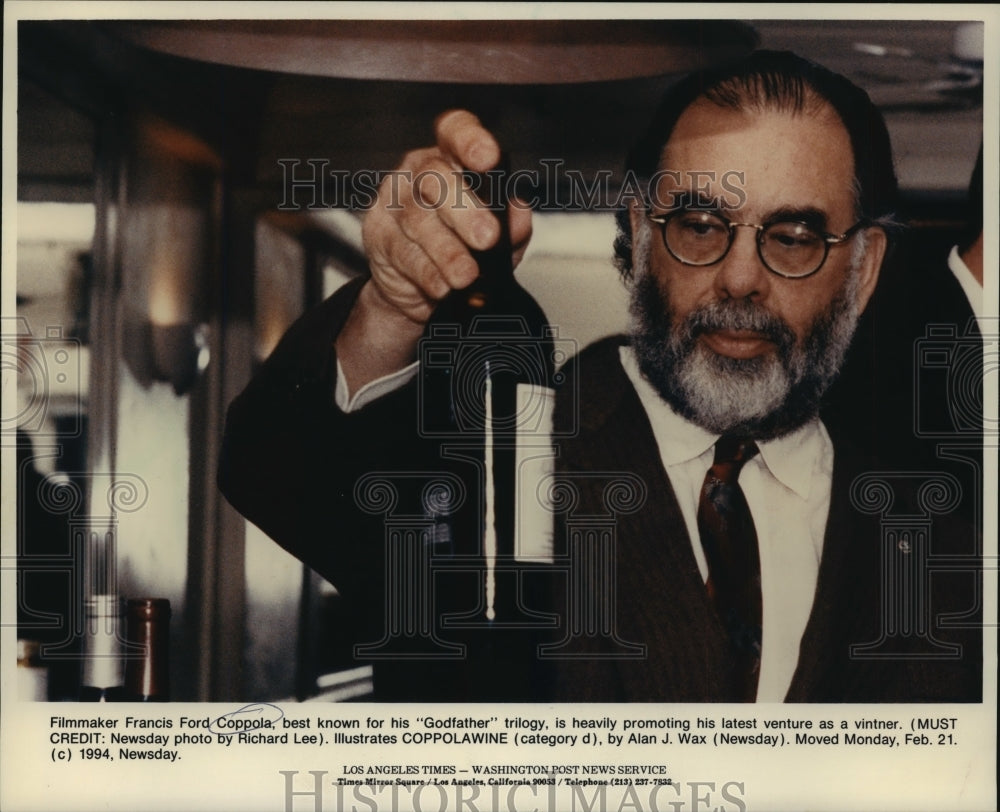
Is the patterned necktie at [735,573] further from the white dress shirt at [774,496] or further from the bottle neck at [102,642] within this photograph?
the bottle neck at [102,642]

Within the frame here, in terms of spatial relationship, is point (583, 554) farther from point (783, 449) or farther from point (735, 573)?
point (783, 449)

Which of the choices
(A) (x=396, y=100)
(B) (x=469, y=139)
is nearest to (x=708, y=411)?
(B) (x=469, y=139)

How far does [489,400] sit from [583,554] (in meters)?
0.27

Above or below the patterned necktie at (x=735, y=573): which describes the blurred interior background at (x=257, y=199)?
above

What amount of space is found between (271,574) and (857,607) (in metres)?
0.89

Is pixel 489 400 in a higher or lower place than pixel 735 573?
higher

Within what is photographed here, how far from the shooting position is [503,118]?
1725 mm

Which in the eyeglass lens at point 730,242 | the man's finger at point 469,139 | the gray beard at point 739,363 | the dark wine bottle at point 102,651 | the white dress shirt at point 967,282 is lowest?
the dark wine bottle at point 102,651

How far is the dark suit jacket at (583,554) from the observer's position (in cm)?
173

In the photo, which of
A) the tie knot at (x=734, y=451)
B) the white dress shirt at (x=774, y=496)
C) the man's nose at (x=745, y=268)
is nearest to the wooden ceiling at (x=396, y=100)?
the man's nose at (x=745, y=268)

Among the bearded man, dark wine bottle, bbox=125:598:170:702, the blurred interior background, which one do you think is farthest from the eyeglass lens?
dark wine bottle, bbox=125:598:170:702

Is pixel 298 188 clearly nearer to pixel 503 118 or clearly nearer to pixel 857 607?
pixel 503 118

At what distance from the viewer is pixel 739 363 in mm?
1740

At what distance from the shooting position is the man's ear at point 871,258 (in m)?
1.73
